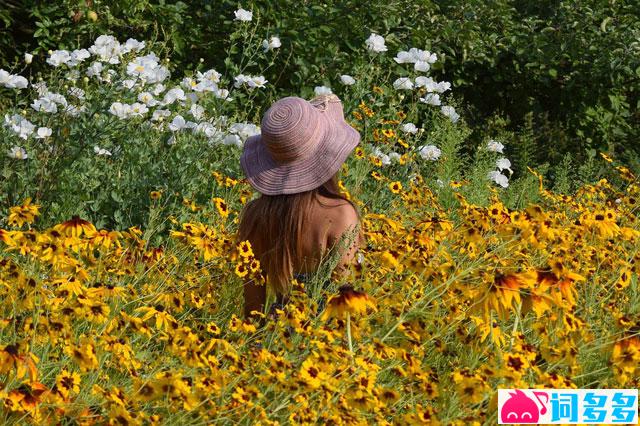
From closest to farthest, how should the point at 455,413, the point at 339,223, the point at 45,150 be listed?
the point at 455,413
the point at 339,223
the point at 45,150

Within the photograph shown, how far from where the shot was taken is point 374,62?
6.72 metres

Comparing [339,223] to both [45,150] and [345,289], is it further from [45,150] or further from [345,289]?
[45,150]

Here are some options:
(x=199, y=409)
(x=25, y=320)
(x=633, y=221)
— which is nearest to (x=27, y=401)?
(x=199, y=409)

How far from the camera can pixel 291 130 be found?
3607mm

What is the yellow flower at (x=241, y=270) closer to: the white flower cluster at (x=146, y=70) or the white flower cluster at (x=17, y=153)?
the white flower cluster at (x=17, y=153)

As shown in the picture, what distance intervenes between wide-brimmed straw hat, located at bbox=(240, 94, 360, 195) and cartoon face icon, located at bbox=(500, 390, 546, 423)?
1233 mm

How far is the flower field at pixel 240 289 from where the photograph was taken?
256cm

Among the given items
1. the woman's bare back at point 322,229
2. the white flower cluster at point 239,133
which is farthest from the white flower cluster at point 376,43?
the woman's bare back at point 322,229

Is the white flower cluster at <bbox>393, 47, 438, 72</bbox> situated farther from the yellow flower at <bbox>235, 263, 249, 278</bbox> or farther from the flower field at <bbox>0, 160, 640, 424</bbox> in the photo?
the yellow flower at <bbox>235, 263, 249, 278</bbox>

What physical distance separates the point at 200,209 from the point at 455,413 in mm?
2465

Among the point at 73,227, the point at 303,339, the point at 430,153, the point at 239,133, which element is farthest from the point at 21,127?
the point at 303,339

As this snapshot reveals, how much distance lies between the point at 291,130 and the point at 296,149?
0.24 ft

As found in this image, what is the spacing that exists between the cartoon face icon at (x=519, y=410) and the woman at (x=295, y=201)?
39.7 inches

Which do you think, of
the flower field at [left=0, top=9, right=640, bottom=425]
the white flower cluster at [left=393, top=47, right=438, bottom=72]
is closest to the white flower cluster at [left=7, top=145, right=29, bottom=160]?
the flower field at [left=0, top=9, right=640, bottom=425]
